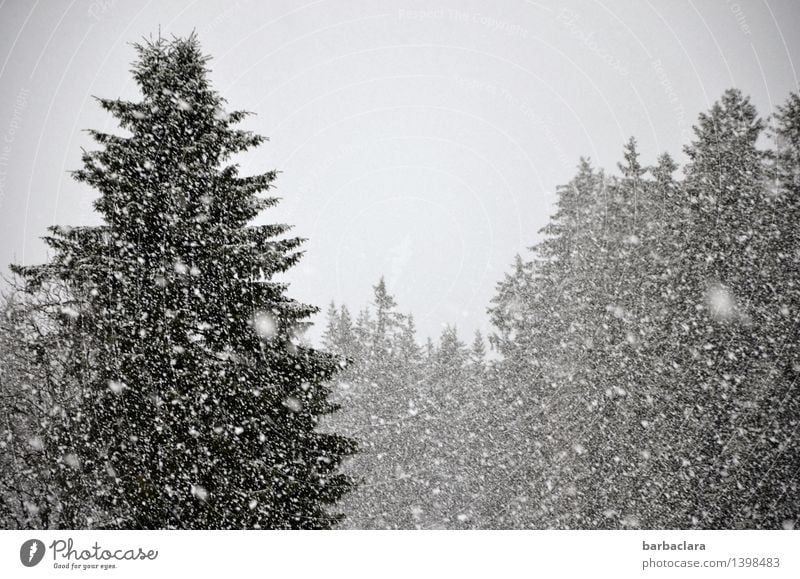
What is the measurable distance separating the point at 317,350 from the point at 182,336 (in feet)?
7.06

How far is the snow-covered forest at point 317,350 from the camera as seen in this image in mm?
5566

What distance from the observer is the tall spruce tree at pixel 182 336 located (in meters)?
5.48

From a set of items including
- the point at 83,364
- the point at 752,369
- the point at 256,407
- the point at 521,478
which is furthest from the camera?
the point at 521,478

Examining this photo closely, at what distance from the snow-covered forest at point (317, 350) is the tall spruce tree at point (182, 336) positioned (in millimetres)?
31

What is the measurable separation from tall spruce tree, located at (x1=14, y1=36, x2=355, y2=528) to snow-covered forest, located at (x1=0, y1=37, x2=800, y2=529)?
0.03 metres

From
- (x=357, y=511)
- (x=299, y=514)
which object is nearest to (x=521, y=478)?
(x=357, y=511)

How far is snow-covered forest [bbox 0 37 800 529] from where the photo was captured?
5.57 m

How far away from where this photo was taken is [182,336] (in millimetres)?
6008

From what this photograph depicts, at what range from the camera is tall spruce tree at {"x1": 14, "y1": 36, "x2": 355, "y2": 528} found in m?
5.48

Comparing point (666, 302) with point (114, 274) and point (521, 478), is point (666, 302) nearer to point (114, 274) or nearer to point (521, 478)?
point (521, 478)

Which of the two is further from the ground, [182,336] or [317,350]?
[317,350]

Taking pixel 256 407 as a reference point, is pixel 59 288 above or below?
above

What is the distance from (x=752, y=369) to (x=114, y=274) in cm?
1211

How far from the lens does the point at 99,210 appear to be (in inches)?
243
